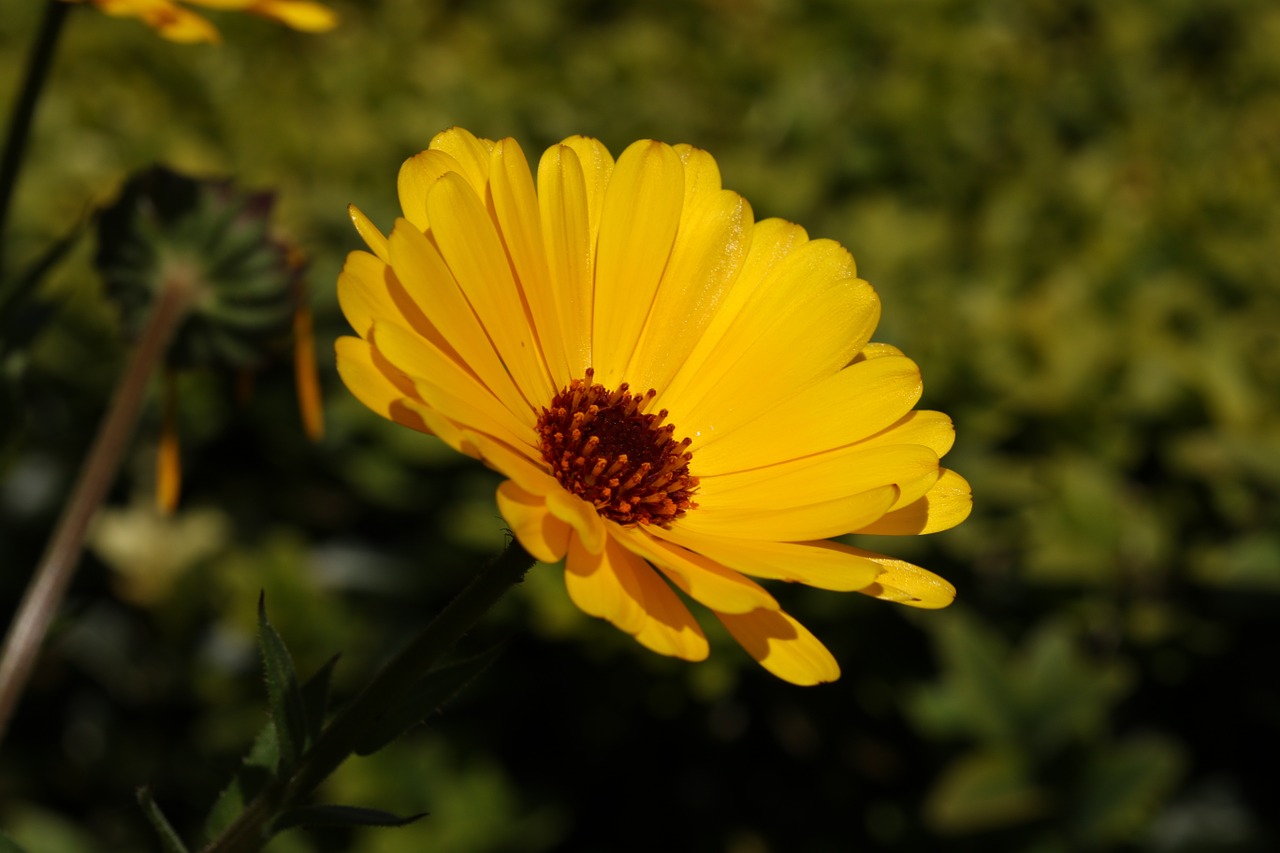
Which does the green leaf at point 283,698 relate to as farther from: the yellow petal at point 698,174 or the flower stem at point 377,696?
the yellow petal at point 698,174

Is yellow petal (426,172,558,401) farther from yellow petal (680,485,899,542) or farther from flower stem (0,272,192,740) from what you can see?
flower stem (0,272,192,740)

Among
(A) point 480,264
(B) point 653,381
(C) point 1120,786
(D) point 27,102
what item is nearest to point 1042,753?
(C) point 1120,786

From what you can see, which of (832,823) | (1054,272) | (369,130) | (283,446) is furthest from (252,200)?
(1054,272)

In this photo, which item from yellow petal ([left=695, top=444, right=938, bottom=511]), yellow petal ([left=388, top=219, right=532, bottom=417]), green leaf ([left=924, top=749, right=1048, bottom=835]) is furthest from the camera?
A: green leaf ([left=924, top=749, right=1048, bottom=835])

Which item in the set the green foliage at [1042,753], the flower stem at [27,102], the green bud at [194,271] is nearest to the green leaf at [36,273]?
the flower stem at [27,102]

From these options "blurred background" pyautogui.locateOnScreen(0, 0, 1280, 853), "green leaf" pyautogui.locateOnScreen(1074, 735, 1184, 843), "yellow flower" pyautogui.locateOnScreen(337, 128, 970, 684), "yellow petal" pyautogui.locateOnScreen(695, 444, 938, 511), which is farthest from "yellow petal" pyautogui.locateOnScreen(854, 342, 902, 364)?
"green leaf" pyautogui.locateOnScreen(1074, 735, 1184, 843)

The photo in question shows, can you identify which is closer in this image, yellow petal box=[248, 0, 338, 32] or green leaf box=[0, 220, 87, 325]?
green leaf box=[0, 220, 87, 325]

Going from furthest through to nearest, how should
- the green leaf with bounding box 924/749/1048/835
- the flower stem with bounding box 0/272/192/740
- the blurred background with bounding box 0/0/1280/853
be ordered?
the blurred background with bounding box 0/0/1280/853
the green leaf with bounding box 924/749/1048/835
the flower stem with bounding box 0/272/192/740
